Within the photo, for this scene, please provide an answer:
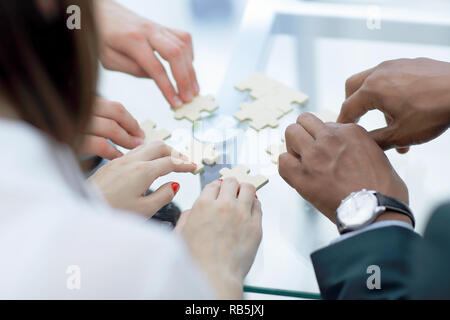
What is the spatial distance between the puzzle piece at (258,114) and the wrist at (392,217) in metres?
0.45

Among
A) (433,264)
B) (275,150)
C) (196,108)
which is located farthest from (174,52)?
(433,264)

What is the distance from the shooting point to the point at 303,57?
153 cm

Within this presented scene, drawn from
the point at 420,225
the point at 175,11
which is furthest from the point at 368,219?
the point at 175,11

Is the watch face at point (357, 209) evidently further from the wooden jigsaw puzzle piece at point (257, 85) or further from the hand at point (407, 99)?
the wooden jigsaw puzzle piece at point (257, 85)

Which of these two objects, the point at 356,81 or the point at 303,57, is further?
the point at 303,57

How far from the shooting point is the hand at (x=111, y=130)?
1.24 meters

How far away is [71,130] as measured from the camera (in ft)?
2.23

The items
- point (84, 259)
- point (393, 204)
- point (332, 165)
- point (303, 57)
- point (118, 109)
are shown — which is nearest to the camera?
point (84, 259)

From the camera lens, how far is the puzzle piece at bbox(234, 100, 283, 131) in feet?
4.38

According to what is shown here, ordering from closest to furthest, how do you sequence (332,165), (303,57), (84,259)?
(84,259)
(332,165)
(303,57)

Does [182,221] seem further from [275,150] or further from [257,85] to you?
[257,85]

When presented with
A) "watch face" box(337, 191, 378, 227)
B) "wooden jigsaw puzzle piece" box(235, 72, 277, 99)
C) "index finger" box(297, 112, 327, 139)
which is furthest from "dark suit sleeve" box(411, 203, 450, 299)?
"wooden jigsaw puzzle piece" box(235, 72, 277, 99)

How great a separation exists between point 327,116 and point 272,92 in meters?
0.17


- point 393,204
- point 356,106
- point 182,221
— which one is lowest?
point 182,221
